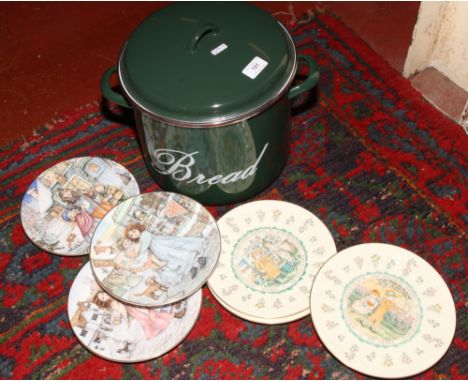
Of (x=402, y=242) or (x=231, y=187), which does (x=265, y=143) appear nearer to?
(x=231, y=187)

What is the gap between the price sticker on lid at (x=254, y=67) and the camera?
98cm

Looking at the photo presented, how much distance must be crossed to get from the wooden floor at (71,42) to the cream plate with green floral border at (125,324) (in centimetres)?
50

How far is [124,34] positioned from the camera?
162 centimetres

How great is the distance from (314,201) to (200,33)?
1.46ft

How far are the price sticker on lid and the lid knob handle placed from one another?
3.7 inches

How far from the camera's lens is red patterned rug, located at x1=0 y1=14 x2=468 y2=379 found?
1066mm

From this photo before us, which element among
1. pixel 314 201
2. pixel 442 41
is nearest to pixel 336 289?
pixel 314 201

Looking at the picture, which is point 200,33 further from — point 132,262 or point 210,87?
point 132,262

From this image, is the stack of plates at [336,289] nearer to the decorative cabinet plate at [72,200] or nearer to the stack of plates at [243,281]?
the stack of plates at [243,281]

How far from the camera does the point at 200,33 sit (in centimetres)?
100

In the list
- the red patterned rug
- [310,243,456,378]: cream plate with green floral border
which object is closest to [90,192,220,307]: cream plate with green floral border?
the red patterned rug

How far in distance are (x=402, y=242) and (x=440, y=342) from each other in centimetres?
23

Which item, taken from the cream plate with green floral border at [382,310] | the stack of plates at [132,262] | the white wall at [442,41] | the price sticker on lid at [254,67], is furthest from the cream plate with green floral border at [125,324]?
the white wall at [442,41]

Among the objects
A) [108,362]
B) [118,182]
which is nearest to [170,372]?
[108,362]
